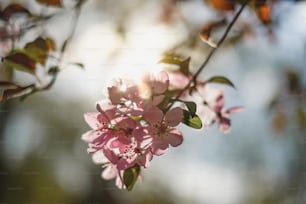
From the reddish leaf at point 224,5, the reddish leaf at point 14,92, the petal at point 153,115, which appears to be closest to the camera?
the petal at point 153,115

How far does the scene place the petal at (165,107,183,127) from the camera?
66 centimetres

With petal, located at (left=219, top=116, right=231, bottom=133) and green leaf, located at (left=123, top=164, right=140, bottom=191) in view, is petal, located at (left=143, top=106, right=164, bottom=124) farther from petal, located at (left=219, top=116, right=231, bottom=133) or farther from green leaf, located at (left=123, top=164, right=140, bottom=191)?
petal, located at (left=219, top=116, right=231, bottom=133)

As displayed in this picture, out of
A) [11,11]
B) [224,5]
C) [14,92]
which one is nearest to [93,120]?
[14,92]

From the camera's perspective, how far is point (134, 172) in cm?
71

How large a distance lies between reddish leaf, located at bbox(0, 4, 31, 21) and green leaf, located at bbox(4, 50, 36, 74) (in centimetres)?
13

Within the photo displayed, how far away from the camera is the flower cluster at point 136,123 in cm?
66

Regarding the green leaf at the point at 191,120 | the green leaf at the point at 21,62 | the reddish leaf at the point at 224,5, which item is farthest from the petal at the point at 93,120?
the reddish leaf at the point at 224,5

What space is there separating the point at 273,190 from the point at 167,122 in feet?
11.3

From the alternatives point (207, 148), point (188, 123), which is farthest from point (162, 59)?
point (207, 148)

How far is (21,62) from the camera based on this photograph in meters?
0.89

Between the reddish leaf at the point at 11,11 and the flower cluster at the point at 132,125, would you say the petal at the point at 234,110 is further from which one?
the reddish leaf at the point at 11,11

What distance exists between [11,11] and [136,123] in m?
0.45

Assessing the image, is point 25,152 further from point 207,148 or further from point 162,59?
point 162,59

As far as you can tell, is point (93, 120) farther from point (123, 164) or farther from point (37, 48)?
point (37, 48)
